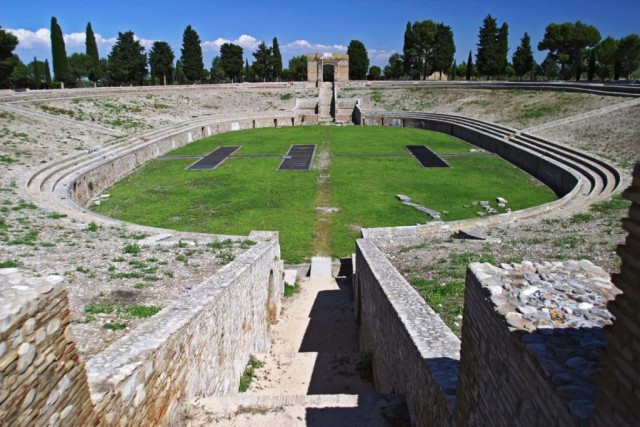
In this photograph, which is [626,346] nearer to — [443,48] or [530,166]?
[530,166]

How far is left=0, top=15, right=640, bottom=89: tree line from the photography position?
52906 mm

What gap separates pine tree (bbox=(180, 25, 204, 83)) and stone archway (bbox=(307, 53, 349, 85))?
1577 centimetres

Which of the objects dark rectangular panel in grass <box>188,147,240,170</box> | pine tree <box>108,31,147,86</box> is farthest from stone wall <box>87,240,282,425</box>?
pine tree <box>108,31,147,86</box>

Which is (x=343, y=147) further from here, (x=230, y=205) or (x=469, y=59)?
(x=469, y=59)

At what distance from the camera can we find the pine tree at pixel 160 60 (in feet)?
200

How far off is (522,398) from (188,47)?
65.3 meters

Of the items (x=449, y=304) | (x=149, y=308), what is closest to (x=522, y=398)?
(x=449, y=304)

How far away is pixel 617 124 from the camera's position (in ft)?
83.0

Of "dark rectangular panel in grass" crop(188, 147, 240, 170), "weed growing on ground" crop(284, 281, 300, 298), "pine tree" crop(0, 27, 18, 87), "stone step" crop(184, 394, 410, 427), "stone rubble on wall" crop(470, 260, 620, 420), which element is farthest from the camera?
"pine tree" crop(0, 27, 18, 87)

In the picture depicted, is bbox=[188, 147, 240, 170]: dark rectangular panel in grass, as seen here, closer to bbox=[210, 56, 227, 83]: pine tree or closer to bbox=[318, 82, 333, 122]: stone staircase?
bbox=[318, 82, 333, 122]: stone staircase

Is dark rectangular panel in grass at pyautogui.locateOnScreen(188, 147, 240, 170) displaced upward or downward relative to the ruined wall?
upward

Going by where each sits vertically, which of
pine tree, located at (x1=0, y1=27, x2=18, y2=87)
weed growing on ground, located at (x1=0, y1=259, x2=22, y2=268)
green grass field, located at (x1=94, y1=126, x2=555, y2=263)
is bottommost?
green grass field, located at (x1=94, y1=126, x2=555, y2=263)

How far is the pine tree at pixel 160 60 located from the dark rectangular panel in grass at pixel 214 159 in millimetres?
35398

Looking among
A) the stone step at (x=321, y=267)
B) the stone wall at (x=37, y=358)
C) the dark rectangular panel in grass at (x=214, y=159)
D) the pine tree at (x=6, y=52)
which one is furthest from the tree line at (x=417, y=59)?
the stone wall at (x=37, y=358)
